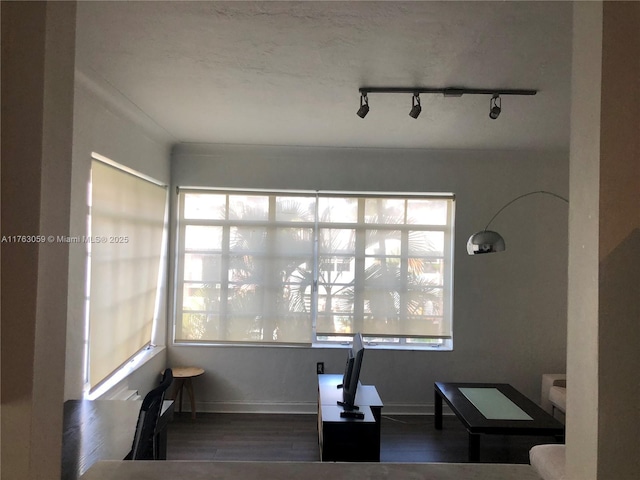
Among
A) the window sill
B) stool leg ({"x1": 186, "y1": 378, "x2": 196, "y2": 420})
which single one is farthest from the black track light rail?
stool leg ({"x1": 186, "y1": 378, "x2": 196, "y2": 420})

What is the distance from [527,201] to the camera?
4.55 meters

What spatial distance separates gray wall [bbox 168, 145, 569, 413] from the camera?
4.49 m

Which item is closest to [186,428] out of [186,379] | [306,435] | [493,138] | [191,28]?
[186,379]

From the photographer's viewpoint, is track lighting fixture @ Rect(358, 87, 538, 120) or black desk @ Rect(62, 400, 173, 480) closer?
black desk @ Rect(62, 400, 173, 480)

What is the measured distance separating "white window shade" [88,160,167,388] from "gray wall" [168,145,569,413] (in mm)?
679

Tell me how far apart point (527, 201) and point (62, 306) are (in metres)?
4.67

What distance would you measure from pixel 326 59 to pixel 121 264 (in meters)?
2.33

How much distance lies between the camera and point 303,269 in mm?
4570

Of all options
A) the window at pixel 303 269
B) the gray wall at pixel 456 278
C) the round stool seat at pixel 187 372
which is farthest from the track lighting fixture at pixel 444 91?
the round stool seat at pixel 187 372

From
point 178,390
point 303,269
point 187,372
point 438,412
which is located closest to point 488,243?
point 438,412

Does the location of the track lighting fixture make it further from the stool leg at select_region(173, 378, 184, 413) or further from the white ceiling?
the stool leg at select_region(173, 378, 184, 413)

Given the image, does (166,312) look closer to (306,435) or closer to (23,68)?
(306,435)

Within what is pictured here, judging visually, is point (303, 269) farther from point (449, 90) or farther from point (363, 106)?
point (449, 90)

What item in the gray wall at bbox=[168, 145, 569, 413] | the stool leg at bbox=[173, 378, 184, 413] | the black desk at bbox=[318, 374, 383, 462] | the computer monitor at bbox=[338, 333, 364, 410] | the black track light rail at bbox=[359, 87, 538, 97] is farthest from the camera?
the gray wall at bbox=[168, 145, 569, 413]
